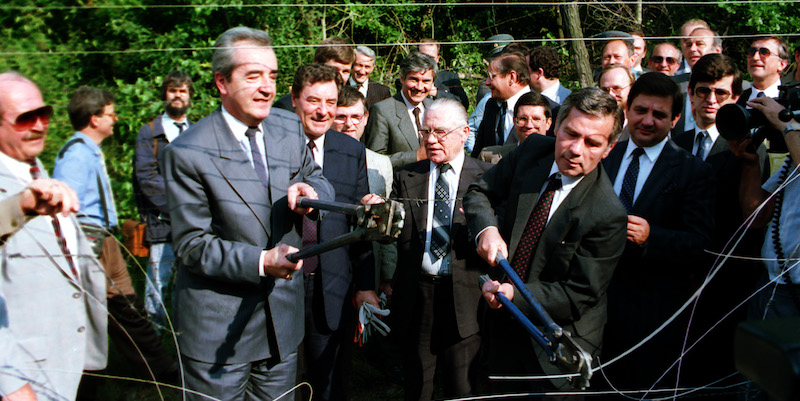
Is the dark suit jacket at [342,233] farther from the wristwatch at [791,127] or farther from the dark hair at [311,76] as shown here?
the wristwatch at [791,127]

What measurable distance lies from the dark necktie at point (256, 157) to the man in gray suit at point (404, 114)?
84.6 inches

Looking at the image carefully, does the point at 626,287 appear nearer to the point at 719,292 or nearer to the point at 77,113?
the point at 719,292

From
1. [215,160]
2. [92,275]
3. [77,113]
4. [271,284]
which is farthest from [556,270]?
[77,113]

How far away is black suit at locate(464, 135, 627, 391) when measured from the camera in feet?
8.75

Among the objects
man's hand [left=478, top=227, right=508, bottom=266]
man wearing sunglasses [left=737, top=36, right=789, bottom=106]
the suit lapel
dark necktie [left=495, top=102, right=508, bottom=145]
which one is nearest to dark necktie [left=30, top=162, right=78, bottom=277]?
the suit lapel

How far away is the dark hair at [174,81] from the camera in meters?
3.62

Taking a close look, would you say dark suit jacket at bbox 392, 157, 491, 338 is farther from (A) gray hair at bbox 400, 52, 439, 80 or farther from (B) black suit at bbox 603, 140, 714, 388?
(A) gray hair at bbox 400, 52, 439, 80

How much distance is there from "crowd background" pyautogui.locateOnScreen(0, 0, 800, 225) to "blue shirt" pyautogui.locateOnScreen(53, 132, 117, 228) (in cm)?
6

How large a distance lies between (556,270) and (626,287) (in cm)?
66

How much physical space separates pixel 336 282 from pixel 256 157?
1009 mm

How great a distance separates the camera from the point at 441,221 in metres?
3.54

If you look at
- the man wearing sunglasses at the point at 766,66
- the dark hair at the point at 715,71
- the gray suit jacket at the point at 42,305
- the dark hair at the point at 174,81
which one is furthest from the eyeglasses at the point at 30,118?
the man wearing sunglasses at the point at 766,66

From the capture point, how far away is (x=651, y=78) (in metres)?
3.43

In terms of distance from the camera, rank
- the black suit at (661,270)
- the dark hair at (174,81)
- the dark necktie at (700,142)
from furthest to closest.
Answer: the dark necktie at (700,142) → the dark hair at (174,81) → the black suit at (661,270)
